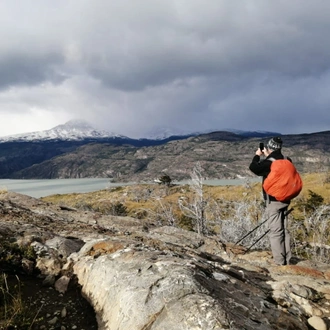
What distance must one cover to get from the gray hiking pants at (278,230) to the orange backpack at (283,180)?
1.49ft

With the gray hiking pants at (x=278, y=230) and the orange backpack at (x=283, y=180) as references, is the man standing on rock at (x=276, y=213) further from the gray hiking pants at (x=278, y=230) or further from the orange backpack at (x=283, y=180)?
the orange backpack at (x=283, y=180)

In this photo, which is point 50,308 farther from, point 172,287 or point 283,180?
point 283,180

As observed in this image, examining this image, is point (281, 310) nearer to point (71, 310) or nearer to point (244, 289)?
point (244, 289)

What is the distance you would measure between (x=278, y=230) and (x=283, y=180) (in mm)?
1492

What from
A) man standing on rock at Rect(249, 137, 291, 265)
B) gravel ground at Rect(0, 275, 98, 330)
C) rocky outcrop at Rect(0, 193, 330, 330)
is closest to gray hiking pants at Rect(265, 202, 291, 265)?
man standing on rock at Rect(249, 137, 291, 265)

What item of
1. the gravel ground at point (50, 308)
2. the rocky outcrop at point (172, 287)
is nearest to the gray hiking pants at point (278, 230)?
the rocky outcrop at point (172, 287)

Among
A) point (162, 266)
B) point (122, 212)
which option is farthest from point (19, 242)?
point (122, 212)

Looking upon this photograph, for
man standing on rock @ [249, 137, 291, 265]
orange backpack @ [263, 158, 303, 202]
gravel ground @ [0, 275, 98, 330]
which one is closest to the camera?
gravel ground @ [0, 275, 98, 330]

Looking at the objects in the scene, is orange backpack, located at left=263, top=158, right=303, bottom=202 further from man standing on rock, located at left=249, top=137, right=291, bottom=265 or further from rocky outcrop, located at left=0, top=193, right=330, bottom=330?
rocky outcrop, located at left=0, top=193, right=330, bottom=330

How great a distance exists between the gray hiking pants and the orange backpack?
46cm

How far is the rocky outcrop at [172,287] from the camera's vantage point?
3725mm

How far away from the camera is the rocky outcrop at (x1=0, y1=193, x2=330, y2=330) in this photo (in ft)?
12.2

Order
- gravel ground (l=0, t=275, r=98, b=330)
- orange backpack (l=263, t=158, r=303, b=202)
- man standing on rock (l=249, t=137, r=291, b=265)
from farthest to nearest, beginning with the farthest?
man standing on rock (l=249, t=137, r=291, b=265), orange backpack (l=263, t=158, r=303, b=202), gravel ground (l=0, t=275, r=98, b=330)

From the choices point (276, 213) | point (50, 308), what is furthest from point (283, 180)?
point (50, 308)
